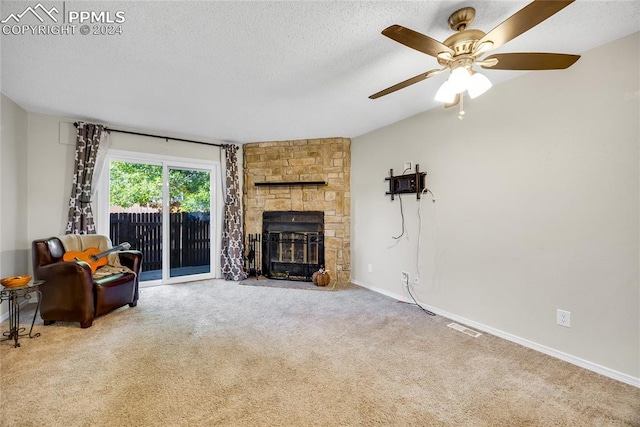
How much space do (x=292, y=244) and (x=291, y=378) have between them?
2.85 m

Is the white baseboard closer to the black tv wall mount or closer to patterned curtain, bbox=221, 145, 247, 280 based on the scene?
the black tv wall mount

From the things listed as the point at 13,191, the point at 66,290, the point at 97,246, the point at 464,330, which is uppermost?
the point at 13,191

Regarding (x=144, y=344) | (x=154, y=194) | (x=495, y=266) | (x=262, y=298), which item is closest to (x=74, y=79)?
(x=154, y=194)

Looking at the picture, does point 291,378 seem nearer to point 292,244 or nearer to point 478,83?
point 478,83

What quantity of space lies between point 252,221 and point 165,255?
1.45 meters

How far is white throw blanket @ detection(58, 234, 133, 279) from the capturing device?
320 centimetres

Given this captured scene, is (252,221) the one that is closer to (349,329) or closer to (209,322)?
(209,322)

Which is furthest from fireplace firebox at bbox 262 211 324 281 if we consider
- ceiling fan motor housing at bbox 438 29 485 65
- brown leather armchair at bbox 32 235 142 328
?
ceiling fan motor housing at bbox 438 29 485 65

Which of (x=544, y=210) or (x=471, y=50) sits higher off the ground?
(x=471, y=50)

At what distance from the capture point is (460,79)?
1709 mm

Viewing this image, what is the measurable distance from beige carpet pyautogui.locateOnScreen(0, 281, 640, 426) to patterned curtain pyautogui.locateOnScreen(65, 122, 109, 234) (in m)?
1.32

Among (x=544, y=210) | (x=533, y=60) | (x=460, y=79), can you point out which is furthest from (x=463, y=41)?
(x=544, y=210)

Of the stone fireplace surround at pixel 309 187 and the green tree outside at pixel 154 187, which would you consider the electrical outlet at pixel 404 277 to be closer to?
the stone fireplace surround at pixel 309 187

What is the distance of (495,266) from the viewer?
8.81ft
